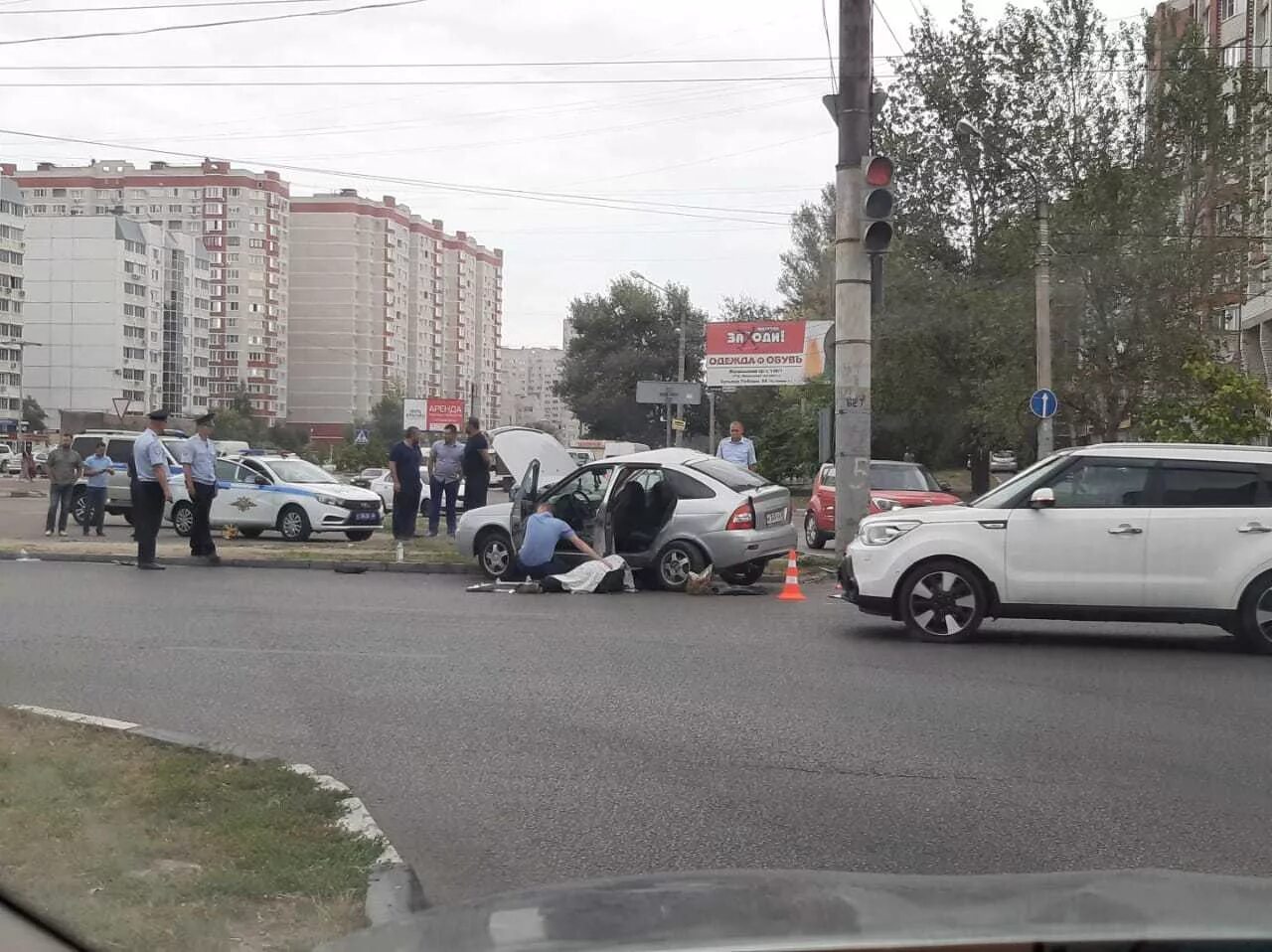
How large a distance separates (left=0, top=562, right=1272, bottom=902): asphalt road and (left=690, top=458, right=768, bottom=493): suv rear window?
101 inches

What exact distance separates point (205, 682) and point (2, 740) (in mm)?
2404

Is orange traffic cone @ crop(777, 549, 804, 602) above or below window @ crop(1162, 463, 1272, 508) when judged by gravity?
below

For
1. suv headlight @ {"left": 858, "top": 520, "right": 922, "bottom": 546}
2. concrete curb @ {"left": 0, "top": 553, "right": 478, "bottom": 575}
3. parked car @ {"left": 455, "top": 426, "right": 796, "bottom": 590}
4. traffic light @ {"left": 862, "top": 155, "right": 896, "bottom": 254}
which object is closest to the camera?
suv headlight @ {"left": 858, "top": 520, "right": 922, "bottom": 546}

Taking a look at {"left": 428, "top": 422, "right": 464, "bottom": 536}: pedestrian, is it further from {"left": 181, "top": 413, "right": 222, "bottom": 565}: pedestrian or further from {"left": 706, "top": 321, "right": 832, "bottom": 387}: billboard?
{"left": 706, "top": 321, "right": 832, "bottom": 387}: billboard

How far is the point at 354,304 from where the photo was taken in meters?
132

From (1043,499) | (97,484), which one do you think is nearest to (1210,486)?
(1043,499)

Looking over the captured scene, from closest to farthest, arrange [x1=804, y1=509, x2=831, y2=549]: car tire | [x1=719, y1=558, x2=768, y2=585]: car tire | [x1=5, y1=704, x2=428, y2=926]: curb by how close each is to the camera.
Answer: [x1=5, y1=704, x2=428, y2=926]: curb < [x1=719, y1=558, x2=768, y2=585]: car tire < [x1=804, y1=509, x2=831, y2=549]: car tire

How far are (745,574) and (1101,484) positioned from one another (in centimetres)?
575

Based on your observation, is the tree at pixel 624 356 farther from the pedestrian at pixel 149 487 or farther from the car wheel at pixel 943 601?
the car wheel at pixel 943 601

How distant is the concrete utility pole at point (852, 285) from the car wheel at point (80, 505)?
1470 cm

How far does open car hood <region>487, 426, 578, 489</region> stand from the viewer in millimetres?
18547

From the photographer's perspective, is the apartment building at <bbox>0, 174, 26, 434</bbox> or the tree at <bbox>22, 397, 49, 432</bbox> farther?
the apartment building at <bbox>0, 174, 26, 434</bbox>

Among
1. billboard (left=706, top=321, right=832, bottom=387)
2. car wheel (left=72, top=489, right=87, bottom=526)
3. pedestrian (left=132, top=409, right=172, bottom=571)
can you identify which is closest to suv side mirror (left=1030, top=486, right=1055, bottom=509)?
pedestrian (left=132, top=409, right=172, bottom=571)

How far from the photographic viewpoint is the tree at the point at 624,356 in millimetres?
71250
